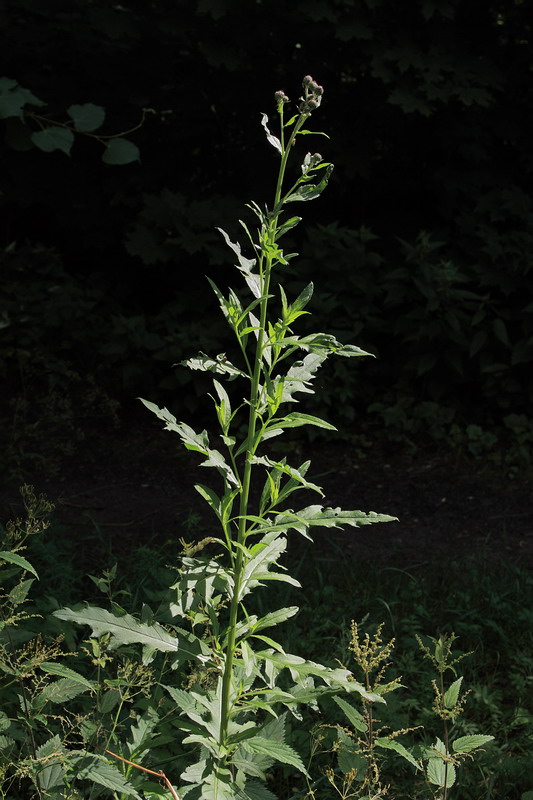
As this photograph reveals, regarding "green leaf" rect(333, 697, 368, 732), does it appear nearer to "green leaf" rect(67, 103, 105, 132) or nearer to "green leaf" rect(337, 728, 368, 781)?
"green leaf" rect(337, 728, 368, 781)

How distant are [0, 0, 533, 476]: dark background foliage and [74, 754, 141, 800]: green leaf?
3442 millimetres

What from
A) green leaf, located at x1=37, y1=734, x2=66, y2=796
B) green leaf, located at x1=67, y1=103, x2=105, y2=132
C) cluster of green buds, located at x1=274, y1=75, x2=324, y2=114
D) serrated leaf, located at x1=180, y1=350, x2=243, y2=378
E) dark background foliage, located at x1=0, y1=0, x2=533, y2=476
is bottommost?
dark background foliage, located at x1=0, y1=0, x2=533, y2=476

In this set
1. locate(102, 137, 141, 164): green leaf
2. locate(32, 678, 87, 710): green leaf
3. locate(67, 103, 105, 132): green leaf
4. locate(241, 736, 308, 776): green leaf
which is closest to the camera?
locate(241, 736, 308, 776): green leaf

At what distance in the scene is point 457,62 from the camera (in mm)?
5957

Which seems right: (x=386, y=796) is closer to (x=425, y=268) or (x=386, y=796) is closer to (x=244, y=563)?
(x=244, y=563)

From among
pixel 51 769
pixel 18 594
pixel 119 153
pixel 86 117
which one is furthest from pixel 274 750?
pixel 86 117

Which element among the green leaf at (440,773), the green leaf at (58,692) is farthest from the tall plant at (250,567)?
the green leaf at (58,692)

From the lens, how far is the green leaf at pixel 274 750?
66.8 inches

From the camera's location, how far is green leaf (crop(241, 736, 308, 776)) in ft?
5.57

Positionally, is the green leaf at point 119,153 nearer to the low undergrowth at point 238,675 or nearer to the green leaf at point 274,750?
the low undergrowth at point 238,675

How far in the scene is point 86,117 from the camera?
3914 millimetres

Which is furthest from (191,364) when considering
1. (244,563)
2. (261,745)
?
(261,745)

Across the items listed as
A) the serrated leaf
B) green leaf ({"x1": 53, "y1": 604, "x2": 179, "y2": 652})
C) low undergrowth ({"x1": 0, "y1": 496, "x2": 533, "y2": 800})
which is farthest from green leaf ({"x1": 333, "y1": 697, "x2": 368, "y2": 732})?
the serrated leaf

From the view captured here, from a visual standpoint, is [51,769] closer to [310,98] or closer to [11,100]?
[310,98]
